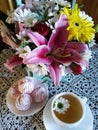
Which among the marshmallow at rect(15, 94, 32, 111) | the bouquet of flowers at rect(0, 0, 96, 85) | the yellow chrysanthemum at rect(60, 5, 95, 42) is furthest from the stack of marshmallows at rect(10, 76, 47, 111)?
the yellow chrysanthemum at rect(60, 5, 95, 42)

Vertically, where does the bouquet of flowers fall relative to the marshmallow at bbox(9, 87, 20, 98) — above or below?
above

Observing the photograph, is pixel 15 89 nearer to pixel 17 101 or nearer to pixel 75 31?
pixel 17 101

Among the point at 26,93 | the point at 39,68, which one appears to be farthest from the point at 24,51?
the point at 26,93

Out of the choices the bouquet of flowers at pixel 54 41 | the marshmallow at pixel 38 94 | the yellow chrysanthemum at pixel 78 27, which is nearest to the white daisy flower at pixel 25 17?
the bouquet of flowers at pixel 54 41

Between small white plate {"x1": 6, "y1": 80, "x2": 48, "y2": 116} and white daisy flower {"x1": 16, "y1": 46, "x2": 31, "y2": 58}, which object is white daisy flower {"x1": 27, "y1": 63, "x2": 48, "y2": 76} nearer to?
white daisy flower {"x1": 16, "y1": 46, "x2": 31, "y2": 58}

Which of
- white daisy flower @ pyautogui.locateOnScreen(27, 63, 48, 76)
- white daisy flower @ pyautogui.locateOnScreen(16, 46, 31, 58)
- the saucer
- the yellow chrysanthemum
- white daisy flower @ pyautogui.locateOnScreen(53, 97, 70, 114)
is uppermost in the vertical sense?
the yellow chrysanthemum

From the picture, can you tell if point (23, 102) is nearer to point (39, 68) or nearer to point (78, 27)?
point (39, 68)
